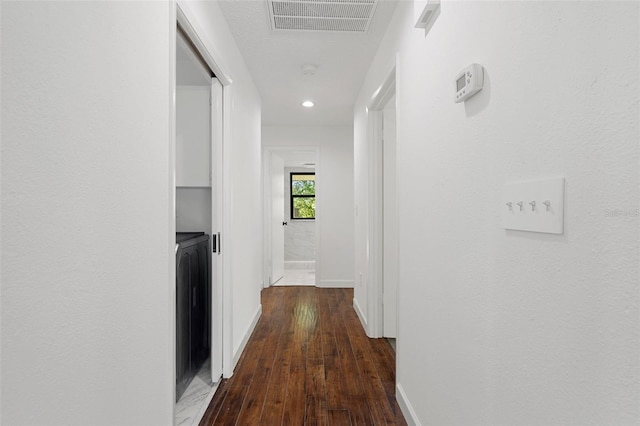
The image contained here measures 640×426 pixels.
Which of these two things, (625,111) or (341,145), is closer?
(625,111)

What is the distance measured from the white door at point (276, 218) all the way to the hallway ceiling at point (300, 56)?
1.43m

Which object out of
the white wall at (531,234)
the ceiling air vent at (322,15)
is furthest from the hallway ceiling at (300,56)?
the white wall at (531,234)

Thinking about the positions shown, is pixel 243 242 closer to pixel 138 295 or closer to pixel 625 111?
pixel 138 295

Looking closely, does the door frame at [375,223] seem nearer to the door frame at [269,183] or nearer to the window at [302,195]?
the door frame at [269,183]

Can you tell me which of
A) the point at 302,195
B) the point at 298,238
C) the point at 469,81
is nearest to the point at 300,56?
the point at 469,81

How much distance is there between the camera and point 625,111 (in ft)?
2.01

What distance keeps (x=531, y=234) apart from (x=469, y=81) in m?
0.56

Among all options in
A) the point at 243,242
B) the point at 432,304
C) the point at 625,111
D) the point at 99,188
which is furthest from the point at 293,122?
the point at 625,111

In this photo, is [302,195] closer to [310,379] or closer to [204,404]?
[310,379]

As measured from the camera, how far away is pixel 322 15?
225 cm

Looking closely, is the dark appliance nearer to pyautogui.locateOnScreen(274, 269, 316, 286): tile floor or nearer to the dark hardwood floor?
the dark hardwood floor

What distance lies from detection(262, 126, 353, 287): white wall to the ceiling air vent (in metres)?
2.77

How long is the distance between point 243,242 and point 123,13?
6.61 ft

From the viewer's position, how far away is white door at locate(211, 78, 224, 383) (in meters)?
2.33
